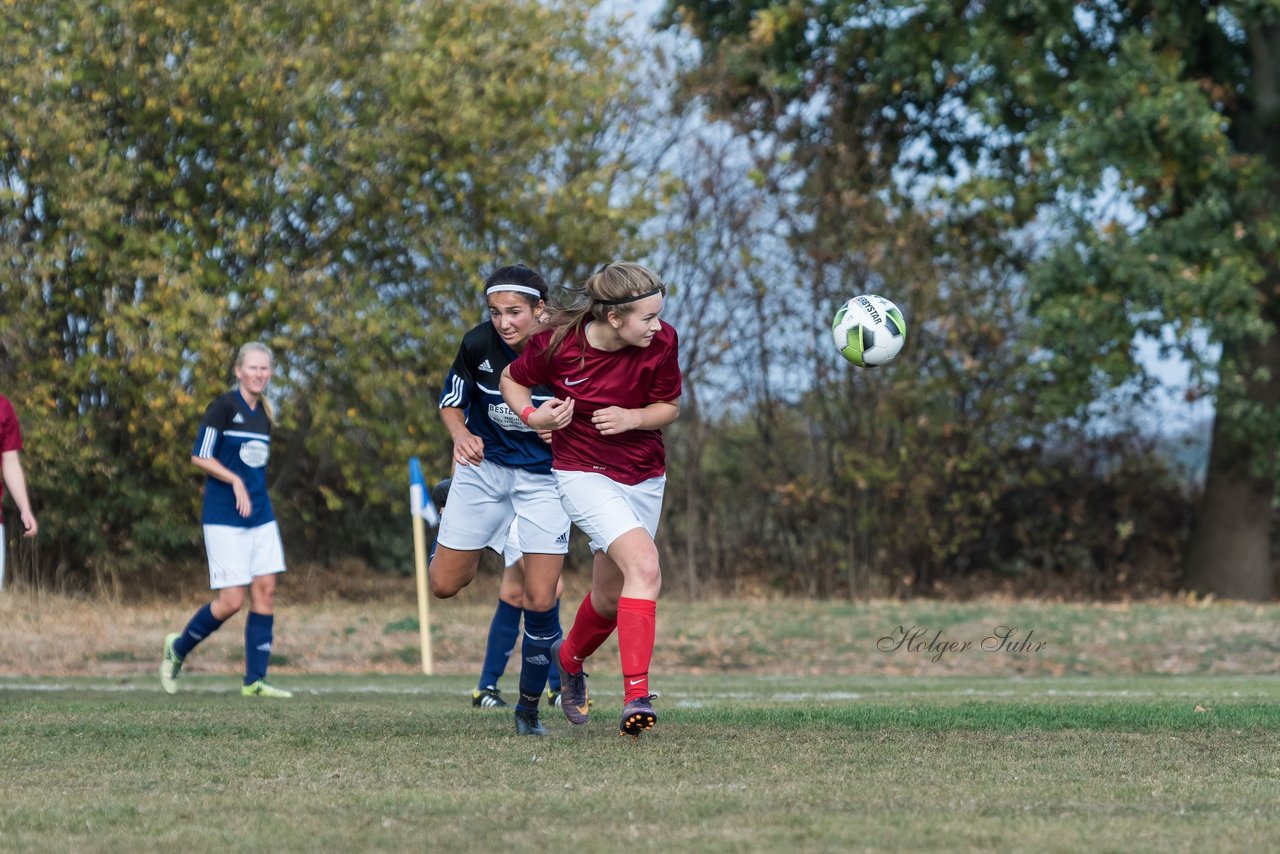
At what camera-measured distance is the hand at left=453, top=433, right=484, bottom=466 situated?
695 centimetres

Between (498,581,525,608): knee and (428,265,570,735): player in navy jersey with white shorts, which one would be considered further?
(498,581,525,608): knee

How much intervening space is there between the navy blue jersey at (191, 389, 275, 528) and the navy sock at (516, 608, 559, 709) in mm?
3021

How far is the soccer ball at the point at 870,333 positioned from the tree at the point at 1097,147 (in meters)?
10.3

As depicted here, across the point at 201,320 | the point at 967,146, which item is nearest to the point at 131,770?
the point at 201,320

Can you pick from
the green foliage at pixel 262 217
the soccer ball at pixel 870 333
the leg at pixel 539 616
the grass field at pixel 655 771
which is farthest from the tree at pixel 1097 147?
the leg at pixel 539 616

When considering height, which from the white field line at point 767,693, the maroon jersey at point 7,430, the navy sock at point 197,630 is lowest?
the white field line at point 767,693

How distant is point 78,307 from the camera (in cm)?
1587

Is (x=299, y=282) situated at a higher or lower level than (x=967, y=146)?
lower

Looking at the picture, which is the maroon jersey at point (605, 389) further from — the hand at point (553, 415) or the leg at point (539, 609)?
the leg at point (539, 609)

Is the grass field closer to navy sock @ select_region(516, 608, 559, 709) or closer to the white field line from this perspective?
the white field line

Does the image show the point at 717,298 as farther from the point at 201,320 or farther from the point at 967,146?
the point at 201,320

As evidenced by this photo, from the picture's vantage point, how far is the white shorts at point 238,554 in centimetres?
888

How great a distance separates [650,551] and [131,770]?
1.94 meters

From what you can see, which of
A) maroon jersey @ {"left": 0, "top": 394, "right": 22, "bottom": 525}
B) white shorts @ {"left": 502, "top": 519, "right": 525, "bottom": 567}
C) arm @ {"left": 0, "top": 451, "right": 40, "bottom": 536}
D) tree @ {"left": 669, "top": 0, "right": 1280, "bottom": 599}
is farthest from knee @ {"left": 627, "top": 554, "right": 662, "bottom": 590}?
tree @ {"left": 669, "top": 0, "right": 1280, "bottom": 599}
